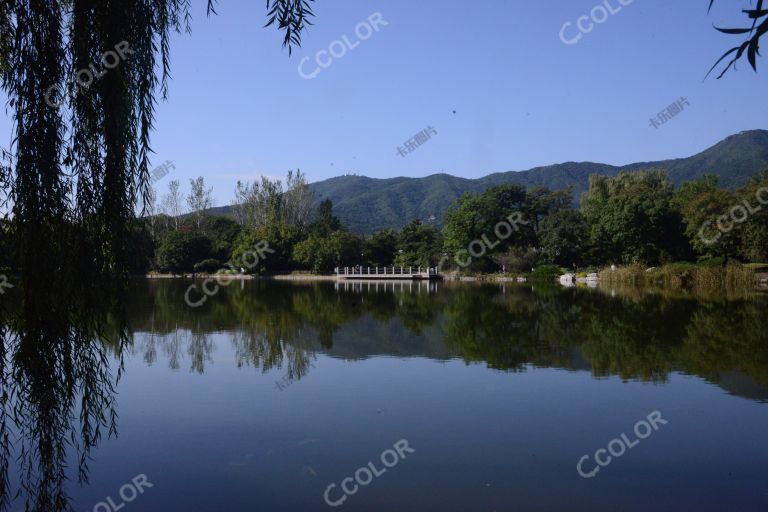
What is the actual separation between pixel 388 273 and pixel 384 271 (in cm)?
43

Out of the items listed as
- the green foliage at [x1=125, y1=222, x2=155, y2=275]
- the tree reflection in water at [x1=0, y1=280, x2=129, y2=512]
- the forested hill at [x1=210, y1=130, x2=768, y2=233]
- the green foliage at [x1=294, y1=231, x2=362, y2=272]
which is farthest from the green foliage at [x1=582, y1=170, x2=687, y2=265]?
the forested hill at [x1=210, y1=130, x2=768, y2=233]

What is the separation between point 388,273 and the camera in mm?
45156

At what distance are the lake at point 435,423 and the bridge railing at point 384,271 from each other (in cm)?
3076

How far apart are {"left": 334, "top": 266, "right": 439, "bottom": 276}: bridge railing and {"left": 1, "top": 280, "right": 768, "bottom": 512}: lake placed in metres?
30.8

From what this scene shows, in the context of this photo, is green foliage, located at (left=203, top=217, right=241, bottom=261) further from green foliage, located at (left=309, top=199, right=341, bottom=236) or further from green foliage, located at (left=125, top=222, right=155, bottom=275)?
green foliage, located at (left=125, top=222, right=155, bottom=275)

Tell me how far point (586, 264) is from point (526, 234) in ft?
14.9

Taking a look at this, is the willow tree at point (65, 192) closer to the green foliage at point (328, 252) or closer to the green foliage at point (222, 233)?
the green foliage at point (328, 252)

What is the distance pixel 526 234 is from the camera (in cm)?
4359

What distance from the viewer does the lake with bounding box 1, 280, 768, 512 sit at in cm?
444

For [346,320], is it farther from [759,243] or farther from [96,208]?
[759,243]

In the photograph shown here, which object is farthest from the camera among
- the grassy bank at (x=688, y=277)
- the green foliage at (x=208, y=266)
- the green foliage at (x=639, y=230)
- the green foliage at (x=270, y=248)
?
the green foliage at (x=208, y=266)

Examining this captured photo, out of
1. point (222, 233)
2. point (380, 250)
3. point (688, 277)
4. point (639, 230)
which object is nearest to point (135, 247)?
point (688, 277)

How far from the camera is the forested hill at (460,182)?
399 ft

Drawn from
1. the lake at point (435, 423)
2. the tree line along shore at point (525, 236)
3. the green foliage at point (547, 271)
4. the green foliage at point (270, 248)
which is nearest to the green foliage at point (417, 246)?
the tree line along shore at point (525, 236)
